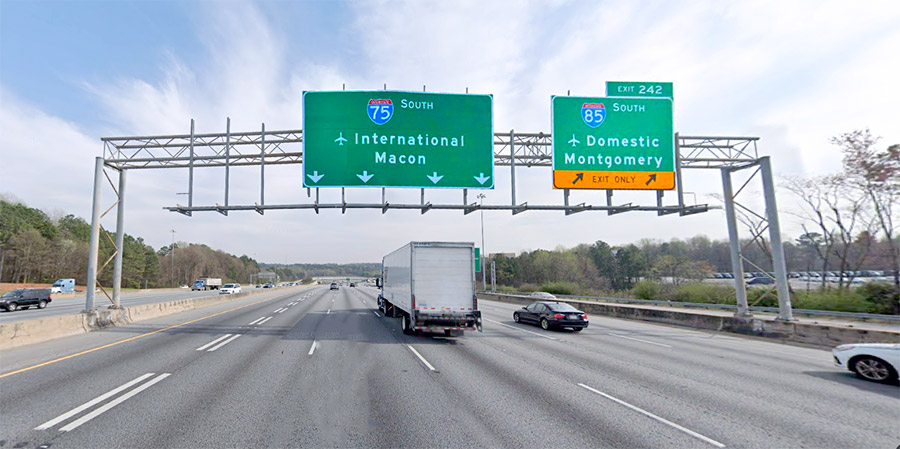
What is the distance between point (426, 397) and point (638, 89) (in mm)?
14148

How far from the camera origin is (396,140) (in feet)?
47.5

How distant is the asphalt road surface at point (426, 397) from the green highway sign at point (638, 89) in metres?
9.39

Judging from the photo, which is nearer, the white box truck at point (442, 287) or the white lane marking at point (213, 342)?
the white lane marking at point (213, 342)

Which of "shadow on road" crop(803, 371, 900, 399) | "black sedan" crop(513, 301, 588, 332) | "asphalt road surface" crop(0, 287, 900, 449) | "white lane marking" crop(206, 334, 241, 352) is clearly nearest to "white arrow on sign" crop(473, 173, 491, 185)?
"asphalt road surface" crop(0, 287, 900, 449)

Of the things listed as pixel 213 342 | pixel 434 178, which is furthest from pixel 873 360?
pixel 213 342

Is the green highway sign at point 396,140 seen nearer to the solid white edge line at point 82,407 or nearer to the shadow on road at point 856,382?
the solid white edge line at point 82,407

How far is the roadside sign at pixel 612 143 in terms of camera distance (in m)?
15.0

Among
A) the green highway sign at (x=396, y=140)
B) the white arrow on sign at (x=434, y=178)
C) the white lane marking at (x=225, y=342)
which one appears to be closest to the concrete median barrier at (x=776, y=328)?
the green highway sign at (x=396, y=140)

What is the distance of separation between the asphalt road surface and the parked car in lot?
84.6ft

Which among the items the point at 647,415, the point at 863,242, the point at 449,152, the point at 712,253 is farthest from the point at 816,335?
the point at 712,253

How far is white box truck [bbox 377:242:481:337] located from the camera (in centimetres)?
1515

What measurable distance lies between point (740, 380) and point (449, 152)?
10.4 meters

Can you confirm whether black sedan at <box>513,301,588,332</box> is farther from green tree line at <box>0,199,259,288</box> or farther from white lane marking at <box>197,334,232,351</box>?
green tree line at <box>0,199,259,288</box>

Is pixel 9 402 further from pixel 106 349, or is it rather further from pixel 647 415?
pixel 647 415
